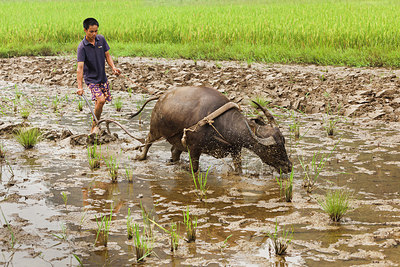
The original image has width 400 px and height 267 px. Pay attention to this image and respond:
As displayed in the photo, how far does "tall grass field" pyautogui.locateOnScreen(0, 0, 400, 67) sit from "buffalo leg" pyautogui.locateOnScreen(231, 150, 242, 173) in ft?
20.8

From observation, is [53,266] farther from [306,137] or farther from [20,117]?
[20,117]

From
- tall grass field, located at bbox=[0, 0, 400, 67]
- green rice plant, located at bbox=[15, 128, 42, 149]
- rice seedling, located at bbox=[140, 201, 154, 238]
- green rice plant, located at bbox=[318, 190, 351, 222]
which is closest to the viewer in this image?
rice seedling, located at bbox=[140, 201, 154, 238]

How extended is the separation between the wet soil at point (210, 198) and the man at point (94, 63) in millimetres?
534

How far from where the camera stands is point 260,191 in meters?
4.37

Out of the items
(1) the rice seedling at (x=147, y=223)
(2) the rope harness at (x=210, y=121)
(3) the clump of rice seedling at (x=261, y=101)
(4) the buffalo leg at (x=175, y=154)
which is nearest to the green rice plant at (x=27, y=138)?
(4) the buffalo leg at (x=175, y=154)

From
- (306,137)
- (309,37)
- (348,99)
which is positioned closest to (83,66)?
(306,137)

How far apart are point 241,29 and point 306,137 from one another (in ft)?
25.9

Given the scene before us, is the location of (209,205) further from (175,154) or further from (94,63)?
(94,63)

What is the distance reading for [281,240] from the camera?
316 centimetres

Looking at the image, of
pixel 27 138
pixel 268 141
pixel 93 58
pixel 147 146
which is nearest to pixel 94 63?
pixel 93 58

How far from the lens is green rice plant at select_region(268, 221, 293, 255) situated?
9.98 ft

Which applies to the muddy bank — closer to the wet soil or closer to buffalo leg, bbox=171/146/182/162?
the wet soil

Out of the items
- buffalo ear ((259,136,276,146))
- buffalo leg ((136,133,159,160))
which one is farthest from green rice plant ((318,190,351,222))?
buffalo leg ((136,133,159,160))

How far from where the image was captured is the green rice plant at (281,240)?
3.04 meters
